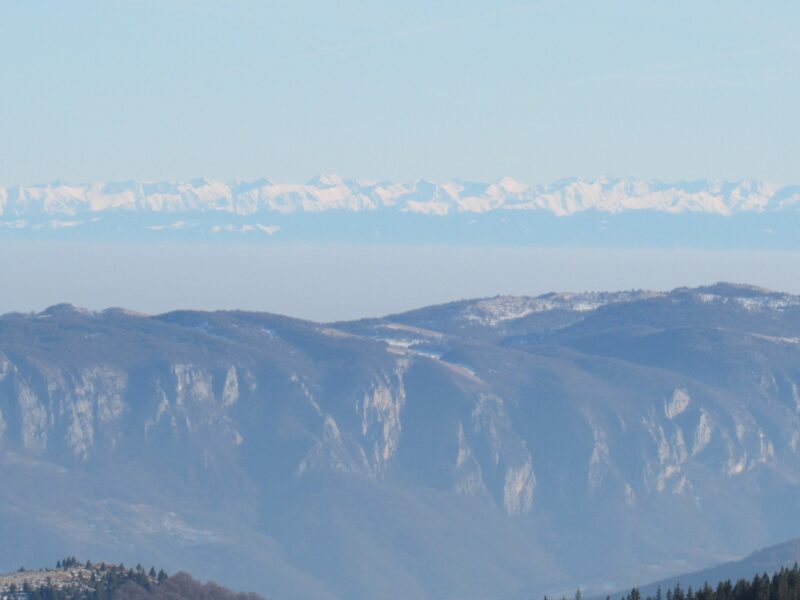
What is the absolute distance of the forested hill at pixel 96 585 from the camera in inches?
6476

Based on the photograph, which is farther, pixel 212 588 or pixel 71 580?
pixel 212 588

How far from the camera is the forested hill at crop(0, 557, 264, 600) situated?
540 feet

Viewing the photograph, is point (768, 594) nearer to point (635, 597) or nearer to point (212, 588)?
point (635, 597)

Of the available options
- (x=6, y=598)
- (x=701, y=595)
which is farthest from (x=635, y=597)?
(x=6, y=598)

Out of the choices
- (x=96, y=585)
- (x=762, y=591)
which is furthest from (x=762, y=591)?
(x=96, y=585)

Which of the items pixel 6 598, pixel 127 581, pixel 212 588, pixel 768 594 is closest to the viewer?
pixel 768 594

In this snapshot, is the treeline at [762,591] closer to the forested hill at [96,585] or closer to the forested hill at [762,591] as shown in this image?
the forested hill at [762,591]

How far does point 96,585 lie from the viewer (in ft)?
558

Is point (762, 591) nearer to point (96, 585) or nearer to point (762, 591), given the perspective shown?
point (762, 591)

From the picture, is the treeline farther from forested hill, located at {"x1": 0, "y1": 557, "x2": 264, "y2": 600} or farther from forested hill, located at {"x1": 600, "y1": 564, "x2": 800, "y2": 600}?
forested hill, located at {"x1": 0, "y1": 557, "x2": 264, "y2": 600}

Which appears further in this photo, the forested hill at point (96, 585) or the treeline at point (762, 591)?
the forested hill at point (96, 585)

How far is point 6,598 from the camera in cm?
16188

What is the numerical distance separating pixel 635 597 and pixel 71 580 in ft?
149

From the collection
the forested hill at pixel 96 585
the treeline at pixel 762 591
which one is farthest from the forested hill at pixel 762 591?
the forested hill at pixel 96 585
